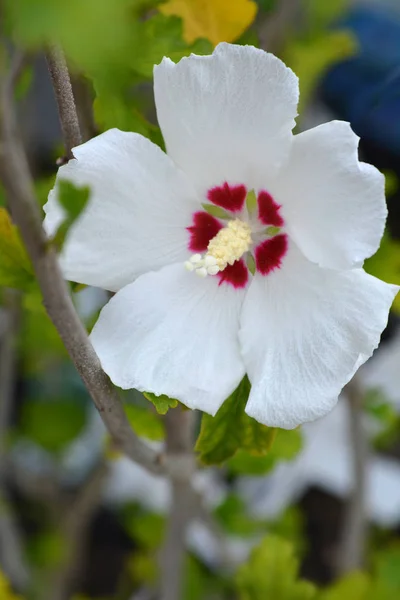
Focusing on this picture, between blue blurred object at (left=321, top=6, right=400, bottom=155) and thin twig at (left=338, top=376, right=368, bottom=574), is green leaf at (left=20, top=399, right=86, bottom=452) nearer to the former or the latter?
thin twig at (left=338, top=376, right=368, bottom=574)

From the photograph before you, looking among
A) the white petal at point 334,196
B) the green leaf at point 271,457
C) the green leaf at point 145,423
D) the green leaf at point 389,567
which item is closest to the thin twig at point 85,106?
the white petal at point 334,196

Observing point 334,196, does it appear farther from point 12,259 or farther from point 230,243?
point 12,259

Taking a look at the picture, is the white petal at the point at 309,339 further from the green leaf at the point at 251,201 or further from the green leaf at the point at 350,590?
the green leaf at the point at 350,590

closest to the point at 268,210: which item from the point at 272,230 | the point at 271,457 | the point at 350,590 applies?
the point at 272,230

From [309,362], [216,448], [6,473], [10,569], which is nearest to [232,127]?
[309,362]

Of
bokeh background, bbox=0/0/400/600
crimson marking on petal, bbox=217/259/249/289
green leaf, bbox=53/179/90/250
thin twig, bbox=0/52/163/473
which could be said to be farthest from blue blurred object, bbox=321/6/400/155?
green leaf, bbox=53/179/90/250

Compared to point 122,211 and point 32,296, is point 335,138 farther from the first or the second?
point 32,296
